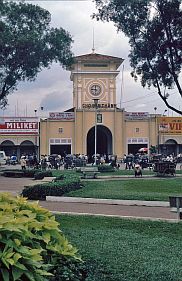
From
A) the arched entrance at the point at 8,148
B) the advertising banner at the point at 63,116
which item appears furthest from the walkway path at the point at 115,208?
the arched entrance at the point at 8,148

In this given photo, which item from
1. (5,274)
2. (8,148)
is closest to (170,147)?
(8,148)

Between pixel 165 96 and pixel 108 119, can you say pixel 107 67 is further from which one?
pixel 165 96

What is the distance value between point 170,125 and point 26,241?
5262 centimetres

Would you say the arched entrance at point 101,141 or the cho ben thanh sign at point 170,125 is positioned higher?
the cho ben thanh sign at point 170,125

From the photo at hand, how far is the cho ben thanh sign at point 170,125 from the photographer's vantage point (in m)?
55.0

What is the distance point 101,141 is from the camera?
197ft

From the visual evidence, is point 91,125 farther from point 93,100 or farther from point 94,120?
point 93,100

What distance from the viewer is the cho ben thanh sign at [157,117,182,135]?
180ft

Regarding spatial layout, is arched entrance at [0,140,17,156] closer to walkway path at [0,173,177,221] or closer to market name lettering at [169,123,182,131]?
market name lettering at [169,123,182,131]

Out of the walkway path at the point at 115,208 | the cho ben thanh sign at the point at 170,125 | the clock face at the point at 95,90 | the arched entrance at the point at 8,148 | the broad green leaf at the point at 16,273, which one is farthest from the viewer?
the arched entrance at the point at 8,148

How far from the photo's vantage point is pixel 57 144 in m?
54.1

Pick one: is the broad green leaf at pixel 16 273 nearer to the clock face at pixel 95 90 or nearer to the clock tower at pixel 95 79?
the clock tower at pixel 95 79

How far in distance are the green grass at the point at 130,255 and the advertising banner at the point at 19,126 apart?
1824 inches

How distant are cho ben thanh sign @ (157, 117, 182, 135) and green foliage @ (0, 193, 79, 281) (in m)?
51.4
